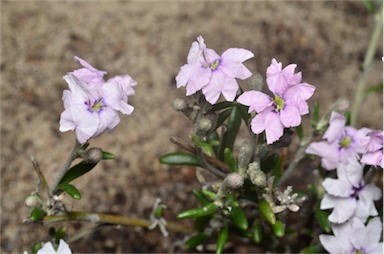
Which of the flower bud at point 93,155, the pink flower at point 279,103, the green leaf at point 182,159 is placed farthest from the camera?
the green leaf at point 182,159

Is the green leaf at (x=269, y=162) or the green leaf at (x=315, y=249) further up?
the green leaf at (x=269, y=162)

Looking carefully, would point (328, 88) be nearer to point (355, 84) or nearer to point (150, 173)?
point (355, 84)

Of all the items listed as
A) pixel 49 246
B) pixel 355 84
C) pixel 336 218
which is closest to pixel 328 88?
pixel 355 84

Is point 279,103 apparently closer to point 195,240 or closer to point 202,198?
point 202,198

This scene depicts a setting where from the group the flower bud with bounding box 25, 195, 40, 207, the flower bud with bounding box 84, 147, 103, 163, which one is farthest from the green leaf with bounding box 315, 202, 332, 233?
the flower bud with bounding box 25, 195, 40, 207

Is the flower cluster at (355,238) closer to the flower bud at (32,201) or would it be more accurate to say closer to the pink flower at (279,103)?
the pink flower at (279,103)

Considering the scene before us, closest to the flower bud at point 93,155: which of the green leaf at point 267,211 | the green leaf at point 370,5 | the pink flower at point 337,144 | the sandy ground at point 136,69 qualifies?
the green leaf at point 267,211

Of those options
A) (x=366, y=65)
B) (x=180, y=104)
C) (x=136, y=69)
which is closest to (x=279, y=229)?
(x=180, y=104)
